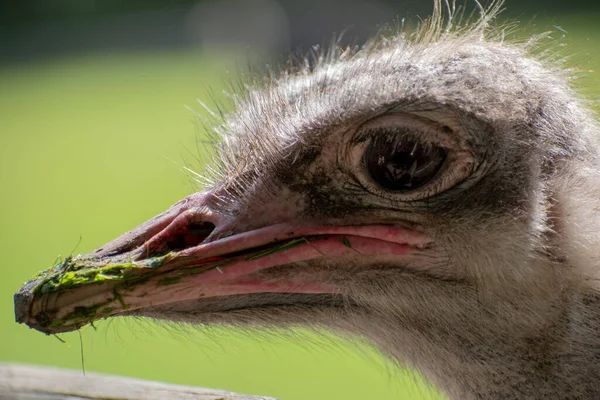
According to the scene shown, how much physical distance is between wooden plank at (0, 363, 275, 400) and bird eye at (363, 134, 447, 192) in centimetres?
53

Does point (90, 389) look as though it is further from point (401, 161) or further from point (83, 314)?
point (401, 161)

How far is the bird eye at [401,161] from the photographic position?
54.3 inches

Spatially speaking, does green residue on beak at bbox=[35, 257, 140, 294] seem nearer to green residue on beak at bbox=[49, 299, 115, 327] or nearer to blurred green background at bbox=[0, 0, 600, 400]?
green residue on beak at bbox=[49, 299, 115, 327]

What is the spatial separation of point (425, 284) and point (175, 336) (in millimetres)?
502

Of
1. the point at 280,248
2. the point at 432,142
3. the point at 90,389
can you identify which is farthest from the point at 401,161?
the point at 90,389

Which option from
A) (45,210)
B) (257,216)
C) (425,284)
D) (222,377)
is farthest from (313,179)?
(45,210)

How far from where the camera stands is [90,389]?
67.3 inches

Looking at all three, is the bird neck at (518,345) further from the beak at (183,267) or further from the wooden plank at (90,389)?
the wooden plank at (90,389)

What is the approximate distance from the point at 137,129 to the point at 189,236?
6978mm

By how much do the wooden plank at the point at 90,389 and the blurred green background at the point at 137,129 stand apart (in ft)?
0.37

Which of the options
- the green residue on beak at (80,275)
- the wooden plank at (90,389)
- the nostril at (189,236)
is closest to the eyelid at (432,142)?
the nostril at (189,236)

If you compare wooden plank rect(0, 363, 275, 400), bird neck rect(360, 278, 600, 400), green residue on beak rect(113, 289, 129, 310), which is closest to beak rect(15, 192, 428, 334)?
green residue on beak rect(113, 289, 129, 310)

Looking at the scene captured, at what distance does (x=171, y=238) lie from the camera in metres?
1.46

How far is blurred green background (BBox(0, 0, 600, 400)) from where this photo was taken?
3.78 metres
